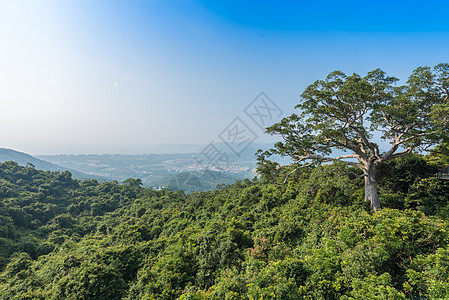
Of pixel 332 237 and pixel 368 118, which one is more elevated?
pixel 368 118

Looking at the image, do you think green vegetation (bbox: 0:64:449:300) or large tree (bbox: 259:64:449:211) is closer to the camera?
green vegetation (bbox: 0:64:449:300)

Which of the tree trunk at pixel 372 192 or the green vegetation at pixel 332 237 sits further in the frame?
the tree trunk at pixel 372 192

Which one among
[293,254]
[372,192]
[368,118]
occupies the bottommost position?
[293,254]

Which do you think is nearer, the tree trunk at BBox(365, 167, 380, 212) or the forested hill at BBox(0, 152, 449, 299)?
the forested hill at BBox(0, 152, 449, 299)

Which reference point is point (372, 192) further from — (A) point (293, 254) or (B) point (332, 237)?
(A) point (293, 254)

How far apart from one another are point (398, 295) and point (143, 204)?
36487mm

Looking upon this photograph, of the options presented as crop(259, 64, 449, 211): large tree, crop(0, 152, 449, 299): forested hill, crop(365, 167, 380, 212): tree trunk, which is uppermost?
crop(259, 64, 449, 211): large tree

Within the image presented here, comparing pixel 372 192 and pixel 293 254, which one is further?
pixel 372 192

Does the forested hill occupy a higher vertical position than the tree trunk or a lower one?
lower

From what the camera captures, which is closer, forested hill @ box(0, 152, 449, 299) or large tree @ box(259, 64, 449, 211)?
forested hill @ box(0, 152, 449, 299)

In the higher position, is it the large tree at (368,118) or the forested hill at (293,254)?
the large tree at (368,118)

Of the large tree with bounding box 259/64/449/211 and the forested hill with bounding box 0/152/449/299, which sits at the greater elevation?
the large tree with bounding box 259/64/449/211

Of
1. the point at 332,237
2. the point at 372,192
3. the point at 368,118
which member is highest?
the point at 368,118

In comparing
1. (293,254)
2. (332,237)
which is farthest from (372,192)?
(293,254)
